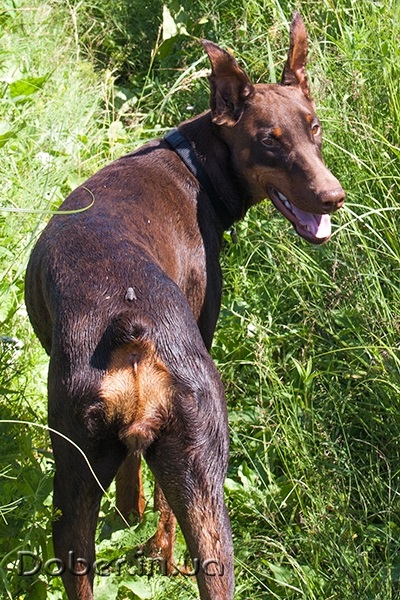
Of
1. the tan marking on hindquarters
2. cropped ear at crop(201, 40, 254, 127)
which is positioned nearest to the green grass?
the tan marking on hindquarters

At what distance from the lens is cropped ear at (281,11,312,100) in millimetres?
4286

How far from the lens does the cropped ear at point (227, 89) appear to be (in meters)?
4.06

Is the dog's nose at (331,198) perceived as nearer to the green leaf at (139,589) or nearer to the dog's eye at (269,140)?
the dog's eye at (269,140)

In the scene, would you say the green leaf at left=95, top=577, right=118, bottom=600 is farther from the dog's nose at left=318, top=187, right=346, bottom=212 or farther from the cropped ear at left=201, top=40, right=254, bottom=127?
the cropped ear at left=201, top=40, right=254, bottom=127

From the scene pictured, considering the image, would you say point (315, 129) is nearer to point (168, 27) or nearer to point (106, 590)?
point (106, 590)

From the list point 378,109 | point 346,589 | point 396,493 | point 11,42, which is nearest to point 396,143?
point 378,109

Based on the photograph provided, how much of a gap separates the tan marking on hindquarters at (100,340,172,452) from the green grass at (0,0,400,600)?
0.48 m

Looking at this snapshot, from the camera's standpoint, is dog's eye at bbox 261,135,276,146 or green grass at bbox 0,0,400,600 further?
dog's eye at bbox 261,135,276,146

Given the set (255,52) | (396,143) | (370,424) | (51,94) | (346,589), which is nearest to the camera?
(346,589)

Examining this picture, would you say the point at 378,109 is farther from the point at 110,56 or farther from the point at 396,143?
the point at 110,56

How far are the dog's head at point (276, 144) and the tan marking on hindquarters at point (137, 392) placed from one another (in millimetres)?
1252

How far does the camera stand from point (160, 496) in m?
3.80

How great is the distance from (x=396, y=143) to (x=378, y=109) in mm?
217

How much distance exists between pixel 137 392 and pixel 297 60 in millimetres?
2034
